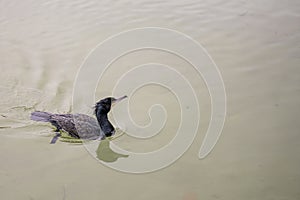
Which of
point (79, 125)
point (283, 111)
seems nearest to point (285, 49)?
point (283, 111)

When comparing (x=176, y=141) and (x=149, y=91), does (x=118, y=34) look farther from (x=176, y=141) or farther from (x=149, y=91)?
(x=176, y=141)

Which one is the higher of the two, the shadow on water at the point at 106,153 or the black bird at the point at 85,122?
the black bird at the point at 85,122

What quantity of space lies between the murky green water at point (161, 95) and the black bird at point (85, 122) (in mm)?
181

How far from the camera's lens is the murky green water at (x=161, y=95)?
4.31m

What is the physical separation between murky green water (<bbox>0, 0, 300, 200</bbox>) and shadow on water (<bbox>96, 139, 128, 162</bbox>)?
5.6 inches

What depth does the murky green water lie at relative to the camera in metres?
4.31

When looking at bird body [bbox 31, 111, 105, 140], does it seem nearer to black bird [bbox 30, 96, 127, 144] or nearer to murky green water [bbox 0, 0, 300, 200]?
black bird [bbox 30, 96, 127, 144]

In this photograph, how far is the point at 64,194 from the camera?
424 centimetres

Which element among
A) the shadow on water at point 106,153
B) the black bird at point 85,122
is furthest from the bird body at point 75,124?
the shadow on water at point 106,153

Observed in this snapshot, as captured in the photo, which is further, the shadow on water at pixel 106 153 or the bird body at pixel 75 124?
the bird body at pixel 75 124

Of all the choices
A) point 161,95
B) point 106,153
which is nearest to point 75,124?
point 106,153

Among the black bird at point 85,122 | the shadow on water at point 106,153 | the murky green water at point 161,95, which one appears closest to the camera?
the murky green water at point 161,95

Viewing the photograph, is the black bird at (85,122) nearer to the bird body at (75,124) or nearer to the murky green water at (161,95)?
the bird body at (75,124)

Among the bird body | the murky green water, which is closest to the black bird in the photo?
the bird body
